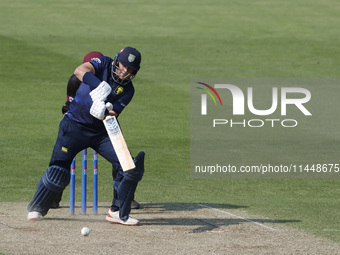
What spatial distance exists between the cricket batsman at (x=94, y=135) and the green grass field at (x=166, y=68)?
6.46ft

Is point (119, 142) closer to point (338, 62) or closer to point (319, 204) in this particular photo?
point (319, 204)

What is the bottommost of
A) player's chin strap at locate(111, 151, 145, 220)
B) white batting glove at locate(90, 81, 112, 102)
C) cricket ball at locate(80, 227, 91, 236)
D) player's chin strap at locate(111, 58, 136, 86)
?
cricket ball at locate(80, 227, 91, 236)

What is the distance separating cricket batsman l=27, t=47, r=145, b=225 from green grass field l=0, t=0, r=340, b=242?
197cm

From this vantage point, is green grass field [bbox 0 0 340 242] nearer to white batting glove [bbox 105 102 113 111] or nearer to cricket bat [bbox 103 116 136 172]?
cricket bat [bbox 103 116 136 172]

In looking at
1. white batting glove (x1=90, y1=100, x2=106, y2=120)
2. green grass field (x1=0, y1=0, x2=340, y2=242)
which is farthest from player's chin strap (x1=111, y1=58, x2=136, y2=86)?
green grass field (x1=0, y1=0, x2=340, y2=242)

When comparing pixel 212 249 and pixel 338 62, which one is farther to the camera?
pixel 338 62

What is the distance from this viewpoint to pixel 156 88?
1008 inches

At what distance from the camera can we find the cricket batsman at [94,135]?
10281 millimetres

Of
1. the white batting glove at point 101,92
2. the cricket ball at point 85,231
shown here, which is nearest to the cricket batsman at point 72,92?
the white batting glove at point 101,92

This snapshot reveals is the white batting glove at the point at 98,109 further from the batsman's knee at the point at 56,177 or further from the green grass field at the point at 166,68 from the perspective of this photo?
the green grass field at the point at 166,68

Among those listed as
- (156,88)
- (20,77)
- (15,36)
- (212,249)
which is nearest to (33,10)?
(15,36)

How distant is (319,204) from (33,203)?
14.8ft

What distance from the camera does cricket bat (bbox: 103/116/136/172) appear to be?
1004 centimetres

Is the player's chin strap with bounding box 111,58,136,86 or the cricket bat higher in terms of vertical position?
the player's chin strap with bounding box 111,58,136,86
